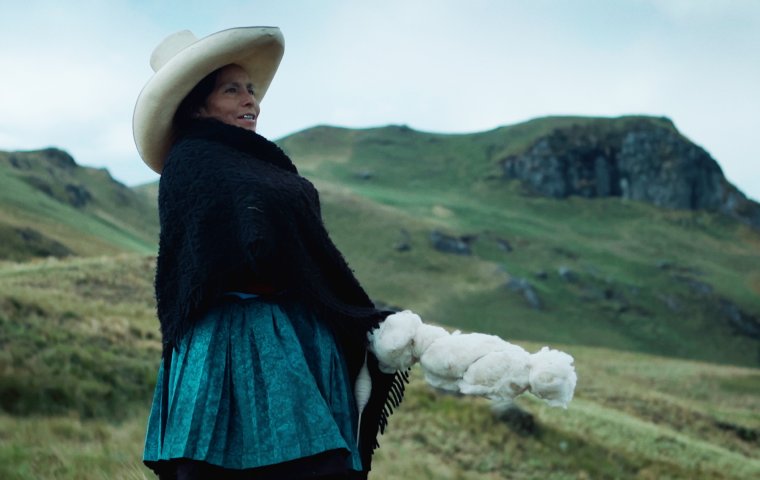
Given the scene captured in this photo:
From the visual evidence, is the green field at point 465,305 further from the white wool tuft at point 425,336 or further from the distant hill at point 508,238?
the white wool tuft at point 425,336

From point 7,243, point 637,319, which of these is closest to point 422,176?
point 637,319

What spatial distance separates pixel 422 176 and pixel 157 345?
399 ft

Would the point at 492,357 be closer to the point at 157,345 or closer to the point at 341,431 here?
the point at 341,431

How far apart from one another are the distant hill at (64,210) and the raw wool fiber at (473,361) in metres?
40.8

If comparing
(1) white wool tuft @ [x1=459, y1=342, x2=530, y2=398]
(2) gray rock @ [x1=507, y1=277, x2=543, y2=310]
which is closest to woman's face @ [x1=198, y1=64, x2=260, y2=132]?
(1) white wool tuft @ [x1=459, y1=342, x2=530, y2=398]

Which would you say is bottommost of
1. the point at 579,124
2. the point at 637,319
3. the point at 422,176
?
the point at 637,319

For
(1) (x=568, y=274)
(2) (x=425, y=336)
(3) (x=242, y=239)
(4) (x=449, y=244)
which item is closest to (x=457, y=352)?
(2) (x=425, y=336)

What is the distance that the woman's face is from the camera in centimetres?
348

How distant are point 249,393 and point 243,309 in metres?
0.32

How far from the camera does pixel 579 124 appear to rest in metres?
150

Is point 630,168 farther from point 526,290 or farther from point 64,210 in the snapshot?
point 64,210

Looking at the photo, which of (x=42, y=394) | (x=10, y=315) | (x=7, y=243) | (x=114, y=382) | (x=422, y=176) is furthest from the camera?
(x=422, y=176)

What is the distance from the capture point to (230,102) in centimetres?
349

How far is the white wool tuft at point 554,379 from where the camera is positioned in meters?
2.71
